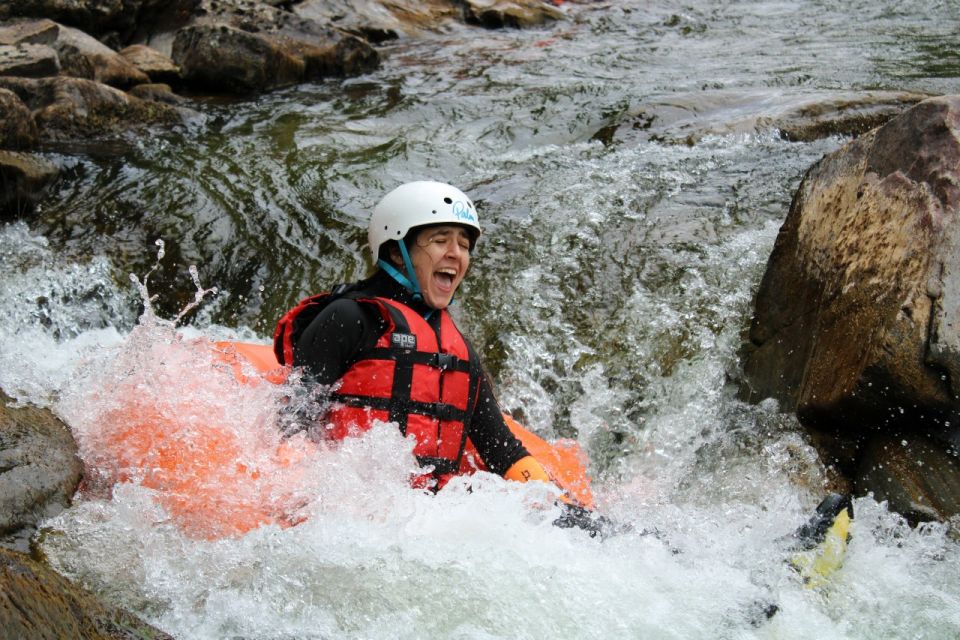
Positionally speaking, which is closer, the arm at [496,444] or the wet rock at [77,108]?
the arm at [496,444]

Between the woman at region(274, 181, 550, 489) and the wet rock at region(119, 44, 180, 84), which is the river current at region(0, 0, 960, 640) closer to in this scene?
the woman at region(274, 181, 550, 489)

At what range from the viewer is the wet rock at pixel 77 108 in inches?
305

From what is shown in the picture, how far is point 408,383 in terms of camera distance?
380 cm

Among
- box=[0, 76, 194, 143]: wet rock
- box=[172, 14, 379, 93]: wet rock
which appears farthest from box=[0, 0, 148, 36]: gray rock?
box=[0, 76, 194, 143]: wet rock

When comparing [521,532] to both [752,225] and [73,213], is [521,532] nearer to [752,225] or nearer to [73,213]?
[752,225]

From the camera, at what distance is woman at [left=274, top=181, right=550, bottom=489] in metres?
3.74

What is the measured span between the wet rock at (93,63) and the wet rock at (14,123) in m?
1.93

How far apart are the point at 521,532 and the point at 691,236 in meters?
3.49

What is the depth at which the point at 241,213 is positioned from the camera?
6781mm

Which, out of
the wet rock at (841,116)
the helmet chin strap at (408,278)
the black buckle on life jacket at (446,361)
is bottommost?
the black buckle on life jacket at (446,361)

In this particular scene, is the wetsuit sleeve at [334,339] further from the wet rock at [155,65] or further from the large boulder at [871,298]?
the wet rock at [155,65]

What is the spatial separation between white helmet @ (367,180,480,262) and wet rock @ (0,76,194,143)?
4821 millimetres

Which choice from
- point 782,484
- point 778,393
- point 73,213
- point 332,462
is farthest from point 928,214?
point 73,213

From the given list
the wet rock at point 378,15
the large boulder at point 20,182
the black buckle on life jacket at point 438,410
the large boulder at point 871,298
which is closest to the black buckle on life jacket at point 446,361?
the black buckle on life jacket at point 438,410
